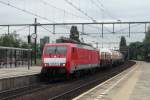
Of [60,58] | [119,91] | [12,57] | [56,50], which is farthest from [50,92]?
[12,57]

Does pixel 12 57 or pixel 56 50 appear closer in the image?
pixel 56 50

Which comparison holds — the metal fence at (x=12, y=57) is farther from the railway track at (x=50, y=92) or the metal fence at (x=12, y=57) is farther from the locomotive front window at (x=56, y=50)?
the railway track at (x=50, y=92)

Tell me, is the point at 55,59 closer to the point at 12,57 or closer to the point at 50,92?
the point at 50,92

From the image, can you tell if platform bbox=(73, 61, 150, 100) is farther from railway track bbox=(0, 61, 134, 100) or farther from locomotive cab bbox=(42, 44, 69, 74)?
locomotive cab bbox=(42, 44, 69, 74)

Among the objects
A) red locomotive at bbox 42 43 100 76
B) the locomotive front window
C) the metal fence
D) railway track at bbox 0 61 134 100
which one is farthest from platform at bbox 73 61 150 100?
the metal fence

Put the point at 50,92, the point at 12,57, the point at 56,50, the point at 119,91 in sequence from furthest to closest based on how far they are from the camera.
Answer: the point at 12,57, the point at 56,50, the point at 119,91, the point at 50,92

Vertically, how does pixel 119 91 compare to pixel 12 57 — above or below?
below

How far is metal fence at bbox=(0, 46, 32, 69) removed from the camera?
41.5 metres

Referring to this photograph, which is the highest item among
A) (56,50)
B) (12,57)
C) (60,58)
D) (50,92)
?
(56,50)

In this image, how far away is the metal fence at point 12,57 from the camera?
136 ft

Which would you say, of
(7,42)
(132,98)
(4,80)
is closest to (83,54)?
(4,80)

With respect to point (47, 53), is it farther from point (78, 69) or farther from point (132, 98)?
point (132, 98)

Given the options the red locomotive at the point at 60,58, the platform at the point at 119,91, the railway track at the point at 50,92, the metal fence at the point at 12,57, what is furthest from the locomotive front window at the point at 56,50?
the metal fence at the point at 12,57

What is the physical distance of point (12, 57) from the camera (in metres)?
43.6
